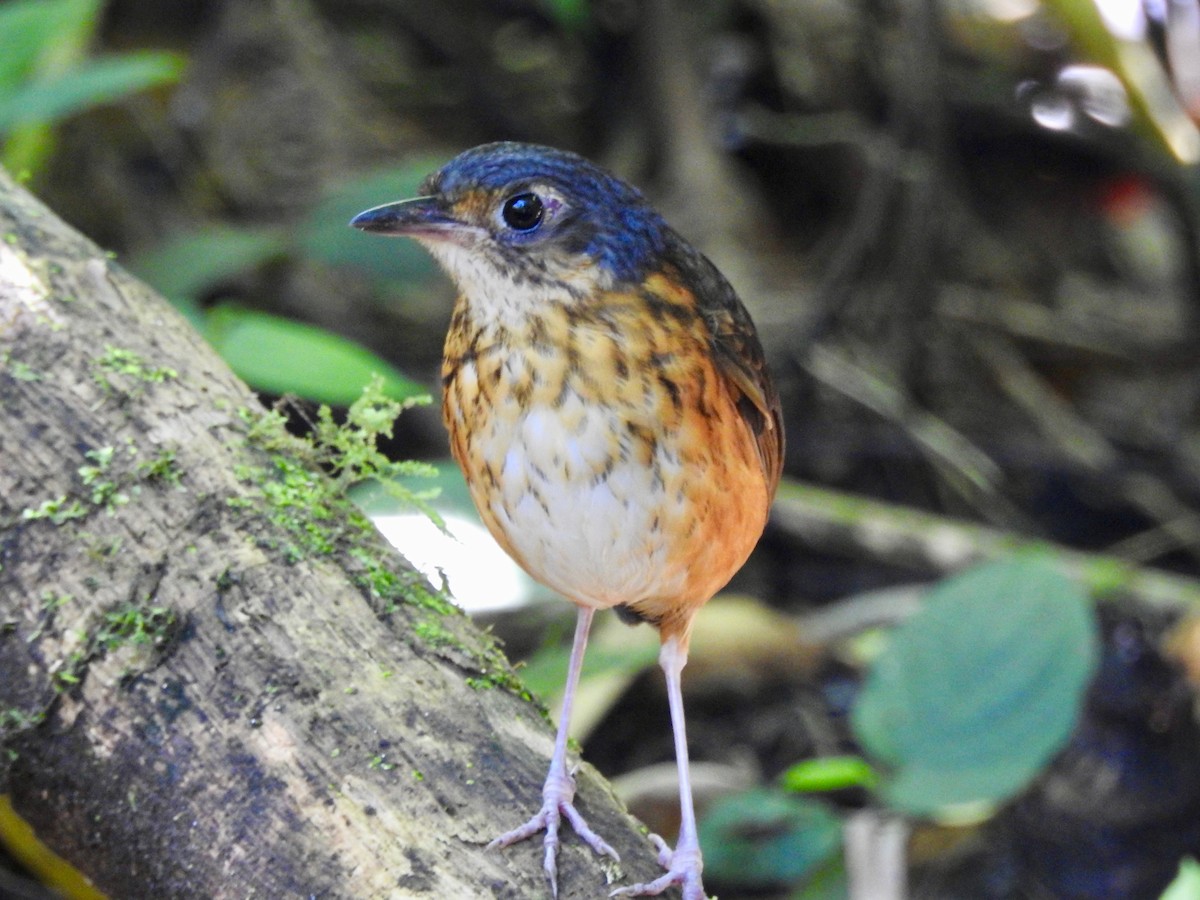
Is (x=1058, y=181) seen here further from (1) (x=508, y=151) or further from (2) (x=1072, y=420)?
(1) (x=508, y=151)

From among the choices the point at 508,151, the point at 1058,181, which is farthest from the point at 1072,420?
the point at 508,151

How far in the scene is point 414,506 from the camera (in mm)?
2924

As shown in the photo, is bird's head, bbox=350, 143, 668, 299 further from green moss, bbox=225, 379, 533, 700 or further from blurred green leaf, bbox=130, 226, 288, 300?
A: blurred green leaf, bbox=130, 226, 288, 300

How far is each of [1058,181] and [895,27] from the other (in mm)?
1365

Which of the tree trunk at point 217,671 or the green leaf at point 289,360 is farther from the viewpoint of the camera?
the green leaf at point 289,360

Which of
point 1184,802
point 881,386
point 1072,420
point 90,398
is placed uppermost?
point 1072,420

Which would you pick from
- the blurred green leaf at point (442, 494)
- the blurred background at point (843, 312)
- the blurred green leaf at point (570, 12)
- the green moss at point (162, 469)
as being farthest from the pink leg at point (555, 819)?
the blurred green leaf at point (570, 12)

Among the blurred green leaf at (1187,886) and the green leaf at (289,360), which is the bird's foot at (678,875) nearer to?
the blurred green leaf at (1187,886)

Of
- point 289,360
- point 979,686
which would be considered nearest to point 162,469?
point 289,360

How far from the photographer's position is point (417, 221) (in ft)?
8.18

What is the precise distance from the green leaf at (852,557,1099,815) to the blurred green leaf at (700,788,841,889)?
263 mm

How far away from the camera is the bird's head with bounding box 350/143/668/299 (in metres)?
2.49

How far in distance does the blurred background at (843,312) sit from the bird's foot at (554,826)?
59 cm

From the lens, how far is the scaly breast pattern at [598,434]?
2449mm
